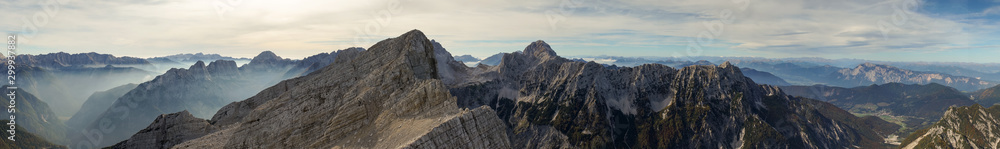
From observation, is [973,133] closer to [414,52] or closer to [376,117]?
[414,52]

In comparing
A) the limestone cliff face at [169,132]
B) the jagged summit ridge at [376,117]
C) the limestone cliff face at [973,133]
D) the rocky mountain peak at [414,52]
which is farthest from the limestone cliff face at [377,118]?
the limestone cliff face at [973,133]

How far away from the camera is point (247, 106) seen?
79.4m

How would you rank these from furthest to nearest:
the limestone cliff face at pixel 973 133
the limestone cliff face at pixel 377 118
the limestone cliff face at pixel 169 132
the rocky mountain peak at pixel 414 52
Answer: the limestone cliff face at pixel 973 133 → the rocky mountain peak at pixel 414 52 → the limestone cliff face at pixel 169 132 → the limestone cliff face at pixel 377 118

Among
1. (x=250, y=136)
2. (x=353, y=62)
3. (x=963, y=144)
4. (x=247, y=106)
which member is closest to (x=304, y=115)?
(x=250, y=136)

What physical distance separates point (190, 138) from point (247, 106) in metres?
17.9

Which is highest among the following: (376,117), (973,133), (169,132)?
(376,117)

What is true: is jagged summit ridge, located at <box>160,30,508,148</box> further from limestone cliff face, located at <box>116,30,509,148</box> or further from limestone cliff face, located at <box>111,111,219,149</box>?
limestone cliff face, located at <box>111,111,219,149</box>

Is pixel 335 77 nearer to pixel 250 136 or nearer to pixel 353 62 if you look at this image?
pixel 353 62

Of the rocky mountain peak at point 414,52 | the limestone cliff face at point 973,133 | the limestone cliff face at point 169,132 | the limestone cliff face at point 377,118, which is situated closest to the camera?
the limestone cliff face at point 377,118

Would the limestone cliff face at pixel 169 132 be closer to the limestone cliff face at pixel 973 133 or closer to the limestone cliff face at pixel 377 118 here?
the limestone cliff face at pixel 377 118

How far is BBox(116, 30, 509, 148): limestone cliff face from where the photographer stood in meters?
34.5

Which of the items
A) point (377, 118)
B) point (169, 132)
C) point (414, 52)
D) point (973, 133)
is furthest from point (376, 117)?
point (973, 133)

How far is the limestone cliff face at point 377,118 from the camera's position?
3450cm

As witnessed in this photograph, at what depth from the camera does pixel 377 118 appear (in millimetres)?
44625
